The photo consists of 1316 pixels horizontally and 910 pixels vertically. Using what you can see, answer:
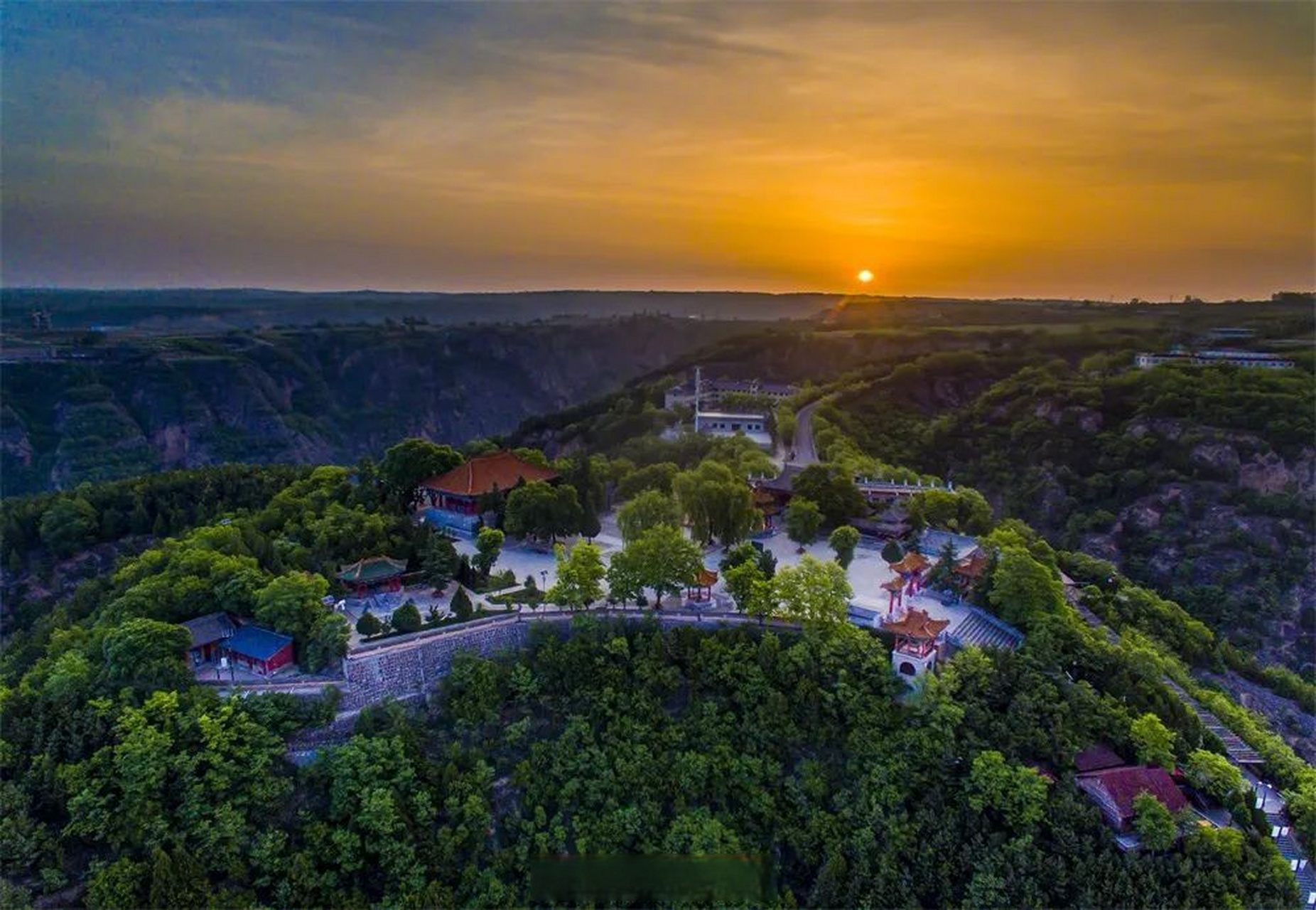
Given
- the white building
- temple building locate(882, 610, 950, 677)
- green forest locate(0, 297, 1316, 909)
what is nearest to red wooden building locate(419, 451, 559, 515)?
green forest locate(0, 297, 1316, 909)

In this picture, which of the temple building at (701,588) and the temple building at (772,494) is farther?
the temple building at (772,494)

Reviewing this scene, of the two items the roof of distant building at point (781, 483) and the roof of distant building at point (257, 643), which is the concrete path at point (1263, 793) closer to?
the roof of distant building at point (781, 483)

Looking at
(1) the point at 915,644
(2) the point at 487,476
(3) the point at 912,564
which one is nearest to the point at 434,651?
(2) the point at 487,476

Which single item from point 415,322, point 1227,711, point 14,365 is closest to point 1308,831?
point 1227,711

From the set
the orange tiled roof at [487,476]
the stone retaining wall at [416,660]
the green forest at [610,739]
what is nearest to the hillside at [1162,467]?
the green forest at [610,739]

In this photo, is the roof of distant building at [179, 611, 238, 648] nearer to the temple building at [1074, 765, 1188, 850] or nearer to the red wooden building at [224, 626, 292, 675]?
the red wooden building at [224, 626, 292, 675]

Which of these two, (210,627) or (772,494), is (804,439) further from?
(210,627)
